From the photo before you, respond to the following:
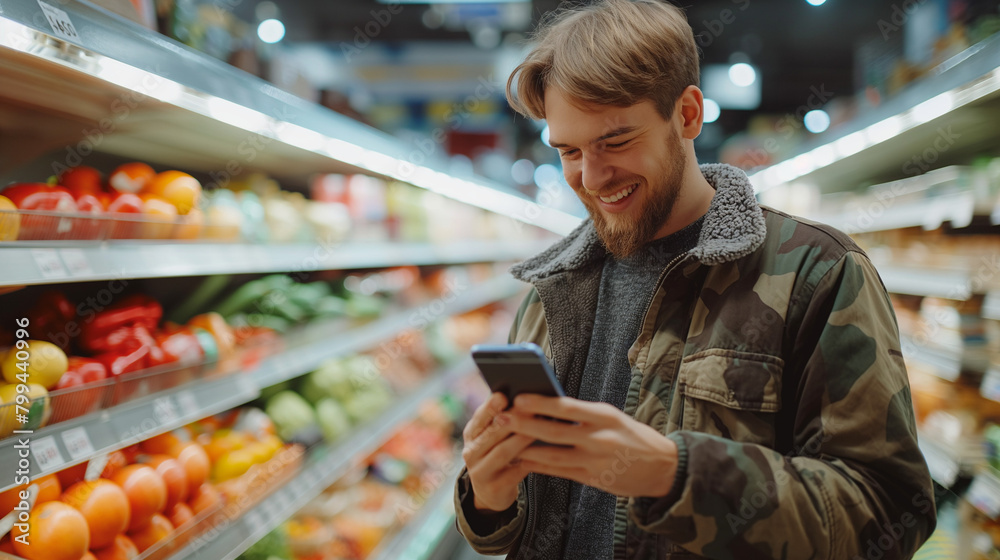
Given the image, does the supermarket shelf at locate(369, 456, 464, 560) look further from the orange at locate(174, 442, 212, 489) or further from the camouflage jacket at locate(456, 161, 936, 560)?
the camouflage jacket at locate(456, 161, 936, 560)

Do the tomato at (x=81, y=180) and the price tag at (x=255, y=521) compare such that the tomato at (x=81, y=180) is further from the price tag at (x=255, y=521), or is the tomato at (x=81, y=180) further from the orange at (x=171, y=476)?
the price tag at (x=255, y=521)

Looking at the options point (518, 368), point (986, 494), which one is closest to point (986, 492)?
point (986, 494)

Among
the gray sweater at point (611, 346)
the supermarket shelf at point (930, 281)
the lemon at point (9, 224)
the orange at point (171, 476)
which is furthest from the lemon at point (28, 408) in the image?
the supermarket shelf at point (930, 281)

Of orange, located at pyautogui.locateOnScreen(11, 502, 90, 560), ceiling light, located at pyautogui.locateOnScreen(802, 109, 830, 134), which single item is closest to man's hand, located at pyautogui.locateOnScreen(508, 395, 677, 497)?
orange, located at pyautogui.locateOnScreen(11, 502, 90, 560)

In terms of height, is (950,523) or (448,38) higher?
(448,38)

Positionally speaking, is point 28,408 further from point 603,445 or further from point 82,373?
point 603,445

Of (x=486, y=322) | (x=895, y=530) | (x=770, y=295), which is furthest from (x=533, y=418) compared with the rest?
(x=486, y=322)

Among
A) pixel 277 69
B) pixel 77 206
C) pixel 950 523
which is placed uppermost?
pixel 277 69

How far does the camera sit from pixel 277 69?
83.0 inches

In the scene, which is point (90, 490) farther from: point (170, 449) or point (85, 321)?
point (85, 321)

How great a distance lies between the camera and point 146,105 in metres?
1.49

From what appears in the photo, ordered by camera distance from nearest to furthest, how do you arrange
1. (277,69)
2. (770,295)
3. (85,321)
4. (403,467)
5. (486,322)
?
(770,295) → (85,321) → (277,69) → (403,467) → (486,322)

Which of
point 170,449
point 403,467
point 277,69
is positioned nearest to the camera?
point 170,449

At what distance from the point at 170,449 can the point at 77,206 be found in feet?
2.47
